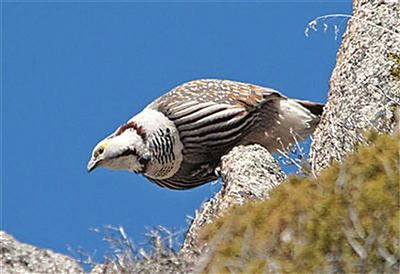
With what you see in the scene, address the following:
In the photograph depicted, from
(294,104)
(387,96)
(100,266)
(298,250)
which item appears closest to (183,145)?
(294,104)

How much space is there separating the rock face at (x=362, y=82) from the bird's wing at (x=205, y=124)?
66.9 inches

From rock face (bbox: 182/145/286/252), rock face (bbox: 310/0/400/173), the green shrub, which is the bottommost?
the green shrub

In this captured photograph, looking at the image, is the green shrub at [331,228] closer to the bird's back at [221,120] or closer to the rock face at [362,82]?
the rock face at [362,82]

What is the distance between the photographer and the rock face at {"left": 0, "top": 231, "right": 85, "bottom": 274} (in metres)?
8.13

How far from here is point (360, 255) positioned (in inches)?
277

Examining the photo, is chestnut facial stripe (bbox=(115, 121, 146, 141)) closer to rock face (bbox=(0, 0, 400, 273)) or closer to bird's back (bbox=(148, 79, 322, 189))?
bird's back (bbox=(148, 79, 322, 189))

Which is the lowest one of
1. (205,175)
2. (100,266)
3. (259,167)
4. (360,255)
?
(360,255)

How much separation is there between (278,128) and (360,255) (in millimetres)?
7922

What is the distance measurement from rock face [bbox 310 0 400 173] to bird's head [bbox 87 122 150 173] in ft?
7.51

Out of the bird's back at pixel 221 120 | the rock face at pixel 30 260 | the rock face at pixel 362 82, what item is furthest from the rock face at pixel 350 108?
the rock face at pixel 30 260

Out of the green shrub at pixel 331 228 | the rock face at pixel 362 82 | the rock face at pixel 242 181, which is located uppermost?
the rock face at pixel 362 82

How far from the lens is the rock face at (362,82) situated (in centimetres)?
1175

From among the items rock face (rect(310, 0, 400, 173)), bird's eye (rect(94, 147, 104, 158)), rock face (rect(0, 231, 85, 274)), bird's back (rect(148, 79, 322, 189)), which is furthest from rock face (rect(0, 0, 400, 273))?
rock face (rect(0, 231, 85, 274))

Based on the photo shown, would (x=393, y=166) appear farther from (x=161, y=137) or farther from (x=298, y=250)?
(x=161, y=137)
